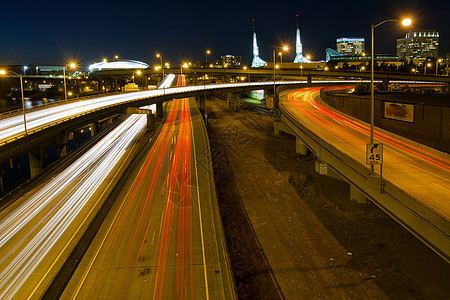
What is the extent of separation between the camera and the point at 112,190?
2375cm

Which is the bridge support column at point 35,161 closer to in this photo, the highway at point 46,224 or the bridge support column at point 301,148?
the highway at point 46,224

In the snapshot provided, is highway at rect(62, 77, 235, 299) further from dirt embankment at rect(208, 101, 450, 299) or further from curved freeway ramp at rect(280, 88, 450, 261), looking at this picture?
curved freeway ramp at rect(280, 88, 450, 261)

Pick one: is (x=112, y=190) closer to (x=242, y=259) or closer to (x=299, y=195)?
(x=242, y=259)

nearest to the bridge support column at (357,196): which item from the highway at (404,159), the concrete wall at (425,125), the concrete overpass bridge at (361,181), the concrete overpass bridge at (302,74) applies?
the concrete overpass bridge at (361,181)

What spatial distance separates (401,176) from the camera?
683 inches

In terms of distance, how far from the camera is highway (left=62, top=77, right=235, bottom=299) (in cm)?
1343

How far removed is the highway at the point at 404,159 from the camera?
14812mm

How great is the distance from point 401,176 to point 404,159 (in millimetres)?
4153

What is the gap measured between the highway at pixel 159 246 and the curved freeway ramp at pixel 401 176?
7.32 m

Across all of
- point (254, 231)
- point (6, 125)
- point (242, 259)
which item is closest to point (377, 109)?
point (254, 231)

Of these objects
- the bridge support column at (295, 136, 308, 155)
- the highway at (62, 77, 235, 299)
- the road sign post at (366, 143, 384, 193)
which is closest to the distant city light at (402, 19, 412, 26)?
the road sign post at (366, 143, 384, 193)

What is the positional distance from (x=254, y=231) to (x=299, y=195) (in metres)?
7.68

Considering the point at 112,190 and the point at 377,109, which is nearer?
the point at 112,190

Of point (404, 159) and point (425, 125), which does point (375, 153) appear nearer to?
Answer: point (404, 159)
